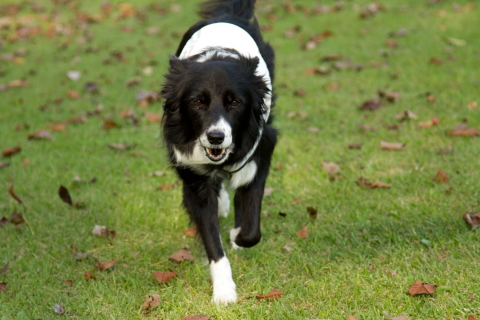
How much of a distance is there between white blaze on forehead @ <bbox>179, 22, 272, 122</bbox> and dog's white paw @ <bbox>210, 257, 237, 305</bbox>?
980 mm

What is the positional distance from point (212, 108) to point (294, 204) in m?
1.45

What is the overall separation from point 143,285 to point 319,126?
292 centimetres

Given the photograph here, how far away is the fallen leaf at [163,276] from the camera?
3277 mm

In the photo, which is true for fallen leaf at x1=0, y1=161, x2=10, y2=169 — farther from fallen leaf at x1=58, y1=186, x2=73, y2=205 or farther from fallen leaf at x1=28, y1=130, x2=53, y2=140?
fallen leaf at x1=58, y1=186, x2=73, y2=205

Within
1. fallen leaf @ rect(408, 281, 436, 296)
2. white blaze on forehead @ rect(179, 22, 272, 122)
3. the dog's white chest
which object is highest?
white blaze on forehead @ rect(179, 22, 272, 122)

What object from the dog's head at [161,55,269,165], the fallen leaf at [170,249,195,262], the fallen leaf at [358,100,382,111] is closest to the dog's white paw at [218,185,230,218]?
Answer: the fallen leaf at [170,249,195,262]

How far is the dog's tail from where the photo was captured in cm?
478

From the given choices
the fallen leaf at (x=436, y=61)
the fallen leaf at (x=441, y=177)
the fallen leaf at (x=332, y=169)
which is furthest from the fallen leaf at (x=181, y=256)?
the fallen leaf at (x=436, y=61)

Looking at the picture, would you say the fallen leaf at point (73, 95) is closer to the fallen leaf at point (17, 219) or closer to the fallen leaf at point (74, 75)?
the fallen leaf at point (74, 75)

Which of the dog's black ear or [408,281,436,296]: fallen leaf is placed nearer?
[408,281,436,296]: fallen leaf

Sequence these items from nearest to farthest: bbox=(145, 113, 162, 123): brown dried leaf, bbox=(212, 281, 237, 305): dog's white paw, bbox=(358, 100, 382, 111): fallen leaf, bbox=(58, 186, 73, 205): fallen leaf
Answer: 1. bbox=(212, 281, 237, 305): dog's white paw
2. bbox=(58, 186, 73, 205): fallen leaf
3. bbox=(358, 100, 382, 111): fallen leaf
4. bbox=(145, 113, 162, 123): brown dried leaf

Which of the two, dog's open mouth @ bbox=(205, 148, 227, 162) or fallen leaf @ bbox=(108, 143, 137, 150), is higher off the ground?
dog's open mouth @ bbox=(205, 148, 227, 162)

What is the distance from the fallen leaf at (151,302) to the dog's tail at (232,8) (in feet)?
9.01

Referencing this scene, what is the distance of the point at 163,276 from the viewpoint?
329 centimetres
